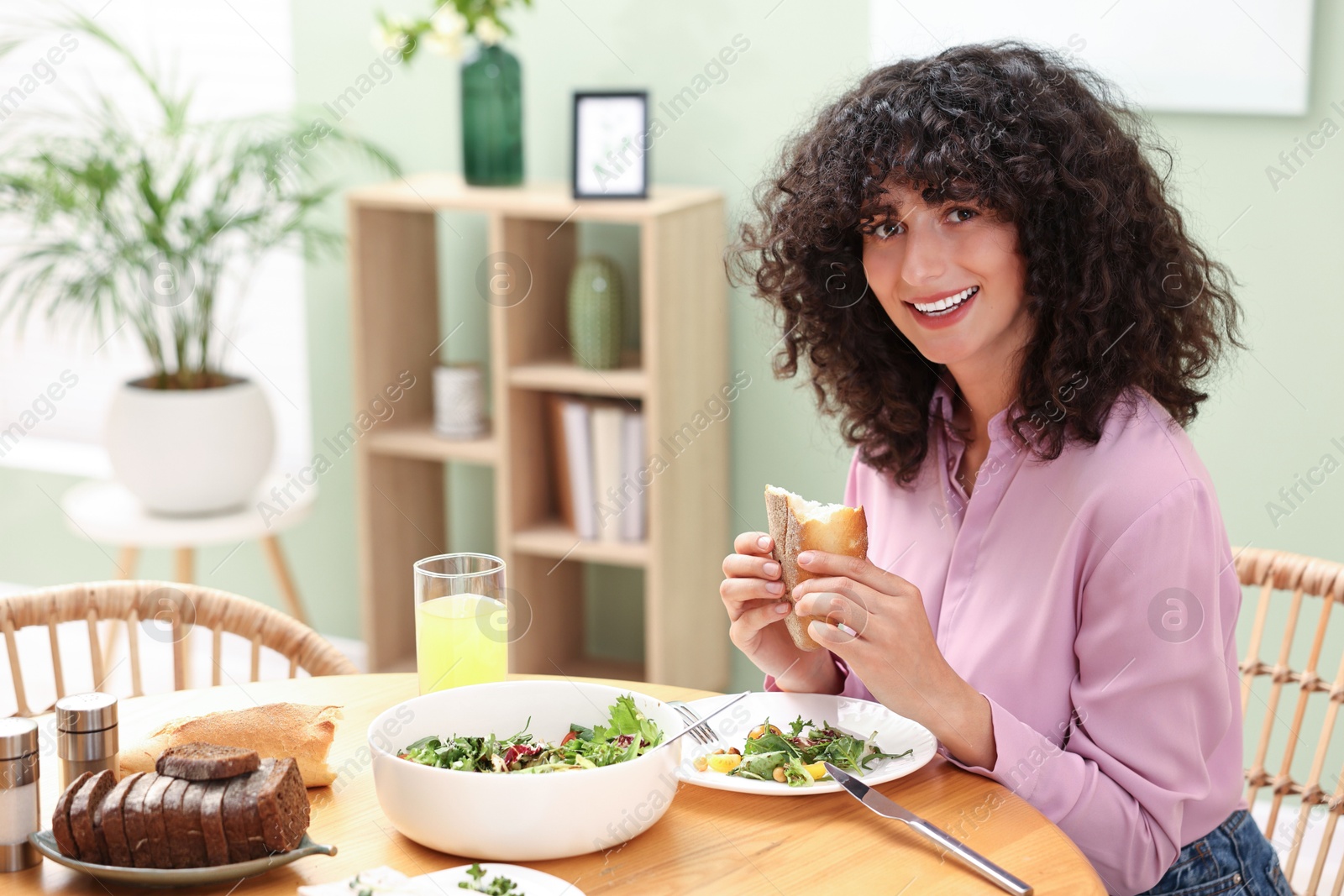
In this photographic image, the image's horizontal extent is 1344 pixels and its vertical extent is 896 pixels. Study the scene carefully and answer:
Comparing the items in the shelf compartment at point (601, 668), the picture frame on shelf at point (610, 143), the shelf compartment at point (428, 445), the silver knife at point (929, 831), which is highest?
the picture frame on shelf at point (610, 143)

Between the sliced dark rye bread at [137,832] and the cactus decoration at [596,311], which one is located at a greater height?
the cactus decoration at [596,311]

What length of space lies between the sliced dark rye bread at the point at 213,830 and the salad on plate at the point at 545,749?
14 cm


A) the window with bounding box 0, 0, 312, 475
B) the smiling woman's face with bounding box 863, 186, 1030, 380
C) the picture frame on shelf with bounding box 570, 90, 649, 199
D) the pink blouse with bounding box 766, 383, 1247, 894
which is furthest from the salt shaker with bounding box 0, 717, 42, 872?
the window with bounding box 0, 0, 312, 475

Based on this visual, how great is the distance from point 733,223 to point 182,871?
2102 mm

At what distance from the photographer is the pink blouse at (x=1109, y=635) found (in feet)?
4.09

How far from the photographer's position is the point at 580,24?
293 cm

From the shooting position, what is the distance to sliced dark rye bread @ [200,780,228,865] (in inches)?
39.7

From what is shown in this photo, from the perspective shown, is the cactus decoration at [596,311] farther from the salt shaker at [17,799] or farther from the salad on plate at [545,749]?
the salt shaker at [17,799]

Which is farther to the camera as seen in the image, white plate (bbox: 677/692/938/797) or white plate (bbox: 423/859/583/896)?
white plate (bbox: 677/692/938/797)

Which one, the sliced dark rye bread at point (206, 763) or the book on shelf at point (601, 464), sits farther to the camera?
the book on shelf at point (601, 464)

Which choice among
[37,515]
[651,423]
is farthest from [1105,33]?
[37,515]

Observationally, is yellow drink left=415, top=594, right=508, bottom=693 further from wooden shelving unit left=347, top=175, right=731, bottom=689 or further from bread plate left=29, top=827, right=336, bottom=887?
wooden shelving unit left=347, top=175, right=731, bottom=689

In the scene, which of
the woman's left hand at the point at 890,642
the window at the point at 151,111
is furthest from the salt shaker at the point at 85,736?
the window at the point at 151,111

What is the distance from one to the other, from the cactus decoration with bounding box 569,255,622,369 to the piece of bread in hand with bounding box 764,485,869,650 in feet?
5.13
